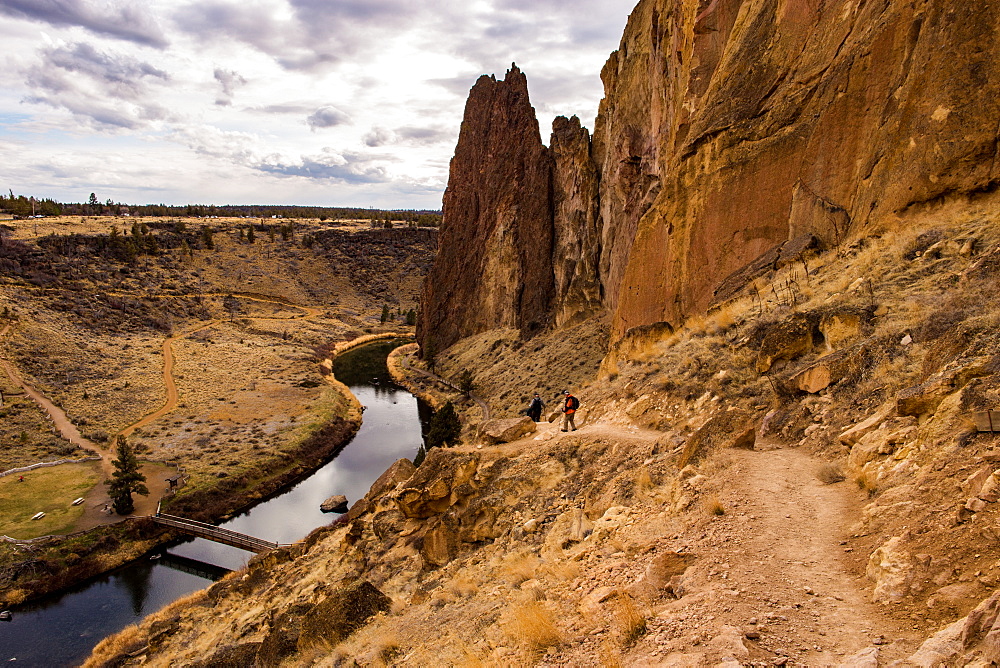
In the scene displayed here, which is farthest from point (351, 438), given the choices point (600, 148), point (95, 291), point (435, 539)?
point (95, 291)

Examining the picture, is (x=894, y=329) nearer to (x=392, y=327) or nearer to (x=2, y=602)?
(x=2, y=602)

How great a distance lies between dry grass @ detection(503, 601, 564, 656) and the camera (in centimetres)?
673

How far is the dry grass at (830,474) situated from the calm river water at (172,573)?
89.3 feet

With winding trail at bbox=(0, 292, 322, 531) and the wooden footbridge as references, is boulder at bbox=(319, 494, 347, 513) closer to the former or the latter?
the wooden footbridge

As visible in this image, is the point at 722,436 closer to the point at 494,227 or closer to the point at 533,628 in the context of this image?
the point at 533,628

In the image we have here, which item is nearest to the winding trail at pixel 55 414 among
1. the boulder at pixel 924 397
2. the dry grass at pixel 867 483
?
the dry grass at pixel 867 483

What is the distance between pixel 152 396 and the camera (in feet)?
162

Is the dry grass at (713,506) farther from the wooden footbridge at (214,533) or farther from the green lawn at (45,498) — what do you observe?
the green lawn at (45,498)

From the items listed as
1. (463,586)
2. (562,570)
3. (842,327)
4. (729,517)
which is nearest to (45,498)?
(463,586)

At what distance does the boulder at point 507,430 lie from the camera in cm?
1546

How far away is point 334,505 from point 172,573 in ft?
28.7

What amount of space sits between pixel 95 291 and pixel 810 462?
86488mm

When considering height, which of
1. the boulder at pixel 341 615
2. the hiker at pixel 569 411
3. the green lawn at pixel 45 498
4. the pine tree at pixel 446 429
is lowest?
the green lawn at pixel 45 498

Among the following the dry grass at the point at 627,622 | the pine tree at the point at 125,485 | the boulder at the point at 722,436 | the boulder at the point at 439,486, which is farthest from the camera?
the pine tree at the point at 125,485
